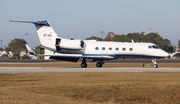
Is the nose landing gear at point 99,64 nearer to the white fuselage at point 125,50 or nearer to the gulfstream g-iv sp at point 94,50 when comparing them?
the gulfstream g-iv sp at point 94,50

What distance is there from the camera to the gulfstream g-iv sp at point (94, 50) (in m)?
52.8

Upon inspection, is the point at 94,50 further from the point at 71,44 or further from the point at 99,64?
the point at 71,44

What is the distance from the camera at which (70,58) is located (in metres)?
53.8

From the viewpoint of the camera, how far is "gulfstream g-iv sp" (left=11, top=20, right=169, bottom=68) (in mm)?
52750

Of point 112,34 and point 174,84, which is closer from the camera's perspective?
point 174,84

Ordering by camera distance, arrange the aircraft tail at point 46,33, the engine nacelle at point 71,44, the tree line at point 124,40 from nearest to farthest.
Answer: the engine nacelle at point 71,44, the aircraft tail at point 46,33, the tree line at point 124,40

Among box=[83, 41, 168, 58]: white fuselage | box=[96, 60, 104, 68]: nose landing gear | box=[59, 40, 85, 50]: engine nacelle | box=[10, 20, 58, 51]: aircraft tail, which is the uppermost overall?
box=[10, 20, 58, 51]: aircraft tail

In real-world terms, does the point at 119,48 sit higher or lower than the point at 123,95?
higher

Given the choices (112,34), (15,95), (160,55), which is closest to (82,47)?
(160,55)

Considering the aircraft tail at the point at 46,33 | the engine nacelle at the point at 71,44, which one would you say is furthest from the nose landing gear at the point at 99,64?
the aircraft tail at the point at 46,33

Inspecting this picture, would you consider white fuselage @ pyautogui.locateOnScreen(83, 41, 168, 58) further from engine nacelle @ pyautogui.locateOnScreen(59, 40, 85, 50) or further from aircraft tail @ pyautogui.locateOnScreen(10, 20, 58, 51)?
aircraft tail @ pyautogui.locateOnScreen(10, 20, 58, 51)

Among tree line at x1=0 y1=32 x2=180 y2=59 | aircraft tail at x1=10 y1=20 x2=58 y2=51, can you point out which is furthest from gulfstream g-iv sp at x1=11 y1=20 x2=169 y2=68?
tree line at x1=0 y1=32 x2=180 y2=59

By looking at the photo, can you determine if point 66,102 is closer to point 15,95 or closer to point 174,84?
point 15,95

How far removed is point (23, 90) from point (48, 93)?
161 centimetres
